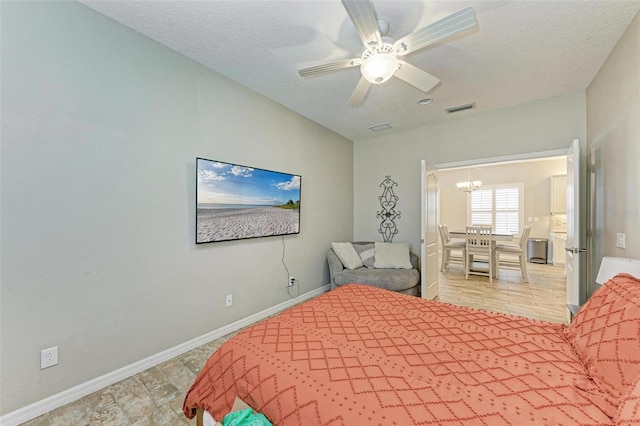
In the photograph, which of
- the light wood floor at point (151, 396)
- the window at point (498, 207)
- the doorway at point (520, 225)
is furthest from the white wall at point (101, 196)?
the window at point (498, 207)

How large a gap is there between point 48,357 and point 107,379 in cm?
43

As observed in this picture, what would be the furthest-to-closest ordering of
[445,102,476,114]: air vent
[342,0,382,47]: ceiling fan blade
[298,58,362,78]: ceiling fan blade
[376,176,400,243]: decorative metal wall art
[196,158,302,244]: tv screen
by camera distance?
[376,176,400,243]: decorative metal wall art → [445,102,476,114]: air vent → [196,158,302,244]: tv screen → [298,58,362,78]: ceiling fan blade → [342,0,382,47]: ceiling fan blade

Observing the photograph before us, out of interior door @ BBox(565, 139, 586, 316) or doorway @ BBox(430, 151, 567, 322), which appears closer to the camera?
interior door @ BBox(565, 139, 586, 316)

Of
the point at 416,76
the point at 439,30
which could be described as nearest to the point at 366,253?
the point at 416,76

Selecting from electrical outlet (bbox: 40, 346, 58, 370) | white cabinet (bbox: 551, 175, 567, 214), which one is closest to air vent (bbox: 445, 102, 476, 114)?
electrical outlet (bbox: 40, 346, 58, 370)

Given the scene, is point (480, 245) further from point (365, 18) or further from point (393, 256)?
point (365, 18)

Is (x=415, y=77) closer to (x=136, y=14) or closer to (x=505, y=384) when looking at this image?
(x=505, y=384)

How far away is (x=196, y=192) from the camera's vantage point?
8.13 ft

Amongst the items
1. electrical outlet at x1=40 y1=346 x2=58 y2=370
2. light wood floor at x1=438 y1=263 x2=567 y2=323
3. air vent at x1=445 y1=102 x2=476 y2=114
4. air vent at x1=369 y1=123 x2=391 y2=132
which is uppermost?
air vent at x1=445 y1=102 x2=476 y2=114

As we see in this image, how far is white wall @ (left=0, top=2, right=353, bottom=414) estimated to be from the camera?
1.62m

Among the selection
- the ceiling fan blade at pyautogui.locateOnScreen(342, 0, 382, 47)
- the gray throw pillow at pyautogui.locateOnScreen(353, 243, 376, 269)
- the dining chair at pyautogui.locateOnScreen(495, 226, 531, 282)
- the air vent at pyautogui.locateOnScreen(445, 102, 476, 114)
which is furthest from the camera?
the dining chair at pyautogui.locateOnScreen(495, 226, 531, 282)

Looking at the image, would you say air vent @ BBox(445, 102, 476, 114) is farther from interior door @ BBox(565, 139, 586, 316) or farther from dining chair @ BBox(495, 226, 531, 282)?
dining chair @ BBox(495, 226, 531, 282)

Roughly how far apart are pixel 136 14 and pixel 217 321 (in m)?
A: 2.72

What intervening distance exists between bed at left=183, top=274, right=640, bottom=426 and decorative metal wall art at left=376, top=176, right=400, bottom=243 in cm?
283
